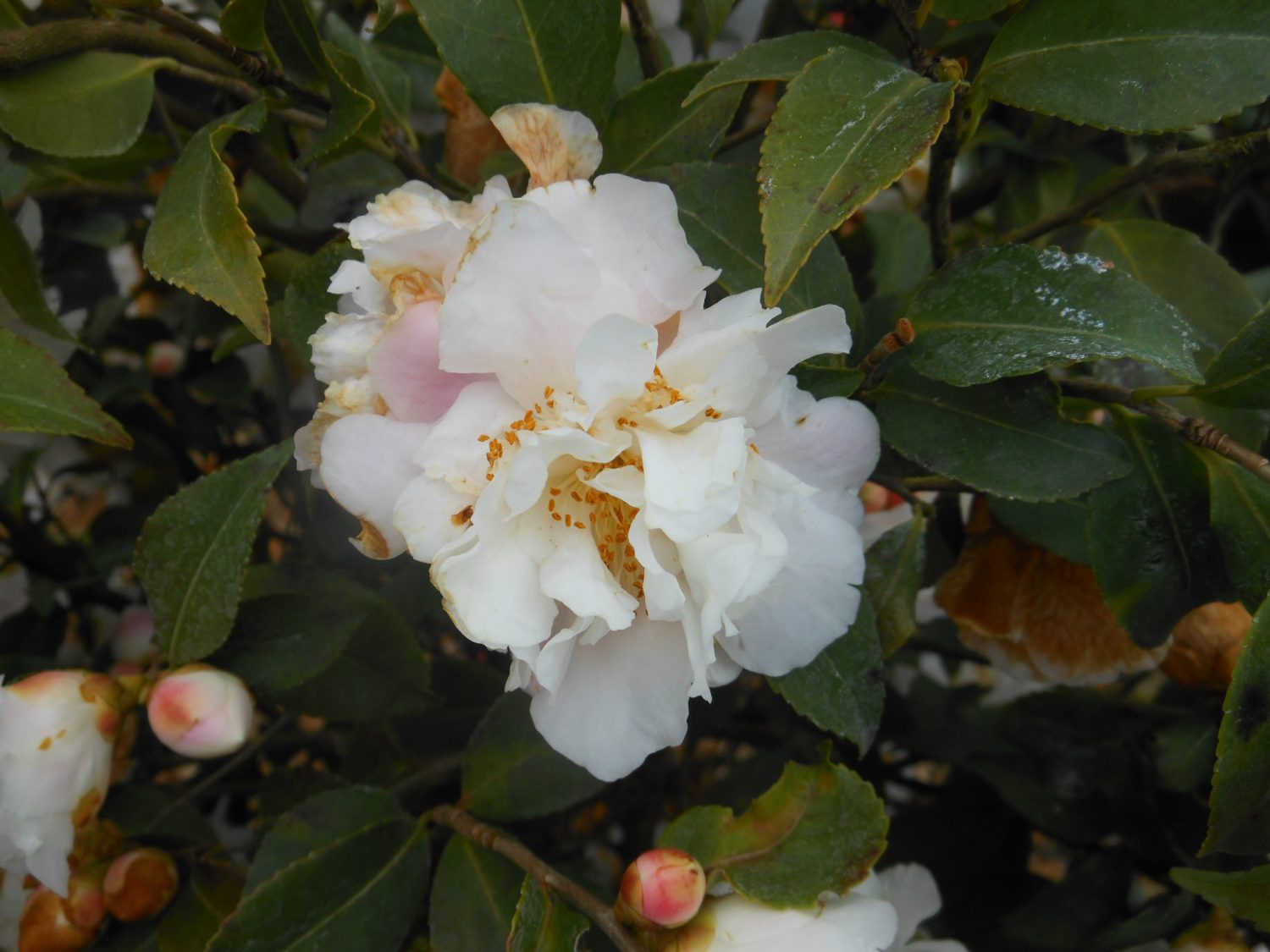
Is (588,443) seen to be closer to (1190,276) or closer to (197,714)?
(197,714)

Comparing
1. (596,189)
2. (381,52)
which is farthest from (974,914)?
(381,52)

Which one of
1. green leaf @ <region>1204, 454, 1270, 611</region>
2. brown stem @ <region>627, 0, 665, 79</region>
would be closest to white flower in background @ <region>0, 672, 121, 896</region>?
brown stem @ <region>627, 0, 665, 79</region>

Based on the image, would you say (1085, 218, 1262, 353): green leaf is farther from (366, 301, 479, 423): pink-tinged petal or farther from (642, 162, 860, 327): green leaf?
(366, 301, 479, 423): pink-tinged petal

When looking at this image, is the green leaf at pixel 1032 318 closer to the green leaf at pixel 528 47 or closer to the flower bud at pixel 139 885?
the green leaf at pixel 528 47

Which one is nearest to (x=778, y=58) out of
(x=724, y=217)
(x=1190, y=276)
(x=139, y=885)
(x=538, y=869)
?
(x=724, y=217)

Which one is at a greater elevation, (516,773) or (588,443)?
(588,443)

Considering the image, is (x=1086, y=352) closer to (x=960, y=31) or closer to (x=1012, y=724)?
(x=960, y=31)

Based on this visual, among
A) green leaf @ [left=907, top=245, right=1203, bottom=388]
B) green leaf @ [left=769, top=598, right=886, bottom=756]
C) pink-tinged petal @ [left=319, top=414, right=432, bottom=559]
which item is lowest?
green leaf @ [left=769, top=598, right=886, bottom=756]
